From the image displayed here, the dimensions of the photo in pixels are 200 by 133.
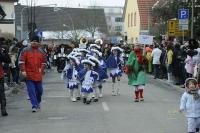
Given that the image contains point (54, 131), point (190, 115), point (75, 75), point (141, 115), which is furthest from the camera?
point (75, 75)

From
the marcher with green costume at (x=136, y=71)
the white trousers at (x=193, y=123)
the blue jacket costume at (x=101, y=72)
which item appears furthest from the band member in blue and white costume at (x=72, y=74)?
the white trousers at (x=193, y=123)

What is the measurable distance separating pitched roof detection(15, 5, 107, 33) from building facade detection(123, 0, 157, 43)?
56.3 feet

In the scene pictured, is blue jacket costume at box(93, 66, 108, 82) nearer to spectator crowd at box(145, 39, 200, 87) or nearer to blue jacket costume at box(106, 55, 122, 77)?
blue jacket costume at box(106, 55, 122, 77)

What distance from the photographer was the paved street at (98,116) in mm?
12758

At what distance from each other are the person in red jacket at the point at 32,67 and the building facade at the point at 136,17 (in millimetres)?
43808

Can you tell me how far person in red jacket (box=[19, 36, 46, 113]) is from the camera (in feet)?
51.4

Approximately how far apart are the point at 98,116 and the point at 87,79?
3.43 meters

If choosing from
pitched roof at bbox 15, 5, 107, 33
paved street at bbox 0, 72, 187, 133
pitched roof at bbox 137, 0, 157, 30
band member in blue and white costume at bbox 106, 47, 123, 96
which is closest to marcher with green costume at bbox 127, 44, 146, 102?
paved street at bbox 0, 72, 187, 133

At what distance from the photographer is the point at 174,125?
13.2m

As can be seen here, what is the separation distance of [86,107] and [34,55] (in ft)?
7.43

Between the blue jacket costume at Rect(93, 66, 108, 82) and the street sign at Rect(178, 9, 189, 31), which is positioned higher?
the street sign at Rect(178, 9, 189, 31)

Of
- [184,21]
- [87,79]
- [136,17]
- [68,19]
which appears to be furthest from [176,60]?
[68,19]

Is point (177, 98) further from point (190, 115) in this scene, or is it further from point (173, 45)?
point (190, 115)

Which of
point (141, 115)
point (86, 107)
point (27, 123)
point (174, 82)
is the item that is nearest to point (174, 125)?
point (141, 115)
